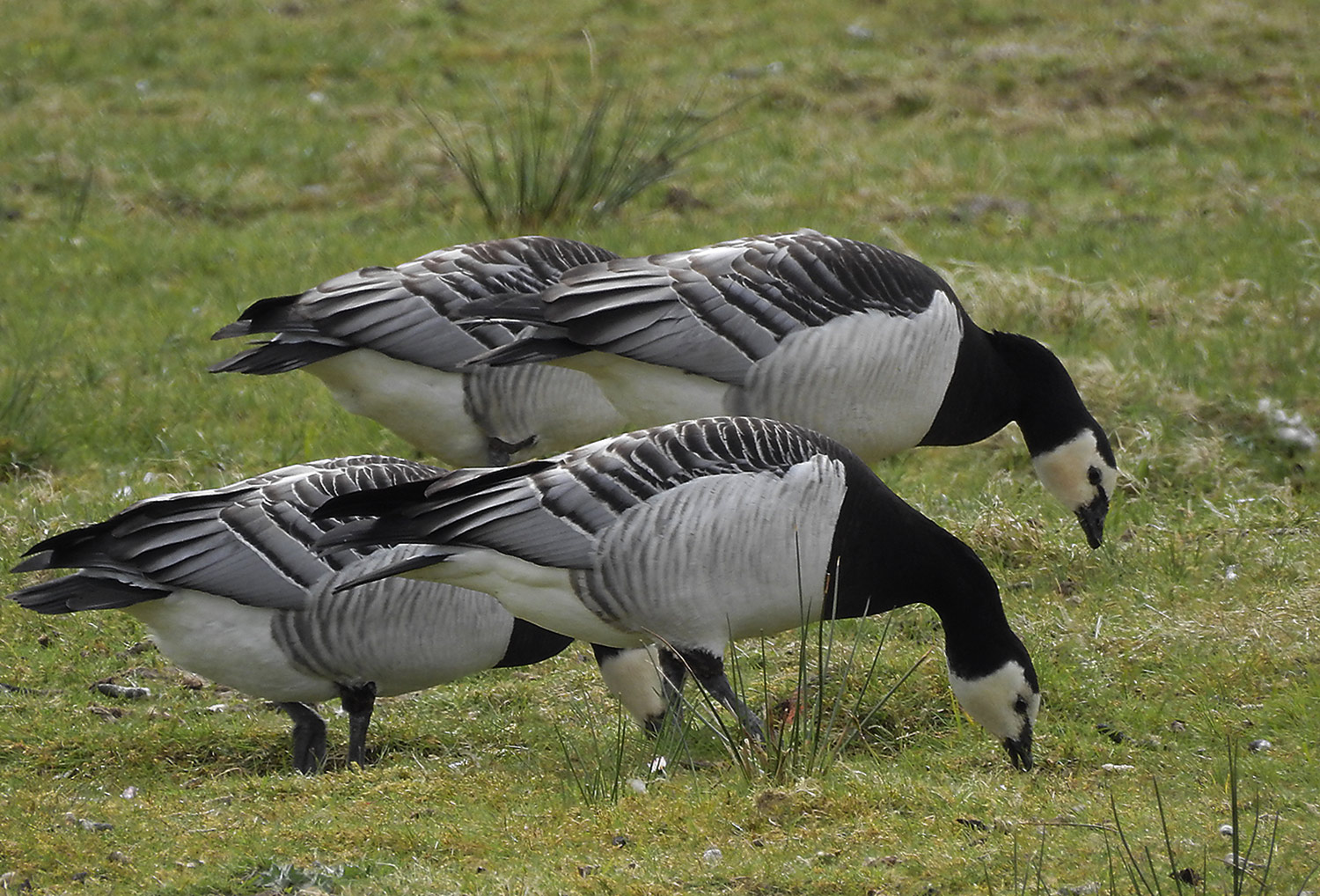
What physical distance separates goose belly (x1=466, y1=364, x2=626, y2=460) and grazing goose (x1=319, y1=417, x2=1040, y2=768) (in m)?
2.13

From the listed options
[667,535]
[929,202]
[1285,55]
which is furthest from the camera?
[1285,55]

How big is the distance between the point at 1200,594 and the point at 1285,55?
1110cm

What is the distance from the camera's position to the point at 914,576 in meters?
5.62

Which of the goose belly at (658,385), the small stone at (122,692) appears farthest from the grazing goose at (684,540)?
the small stone at (122,692)

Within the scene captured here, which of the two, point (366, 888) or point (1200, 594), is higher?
point (366, 888)

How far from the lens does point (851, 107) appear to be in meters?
15.1

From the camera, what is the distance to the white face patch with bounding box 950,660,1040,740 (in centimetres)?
538

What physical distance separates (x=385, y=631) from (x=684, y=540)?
1.18 metres

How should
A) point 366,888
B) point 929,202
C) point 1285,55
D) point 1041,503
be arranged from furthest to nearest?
point 1285,55, point 929,202, point 1041,503, point 366,888

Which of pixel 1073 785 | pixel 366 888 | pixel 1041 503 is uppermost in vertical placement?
pixel 366 888

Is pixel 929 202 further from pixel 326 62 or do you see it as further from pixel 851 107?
pixel 326 62

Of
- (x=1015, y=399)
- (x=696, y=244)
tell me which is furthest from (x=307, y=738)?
(x=696, y=244)

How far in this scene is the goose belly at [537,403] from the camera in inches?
299

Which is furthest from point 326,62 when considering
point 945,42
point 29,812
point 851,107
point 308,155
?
point 29,812
